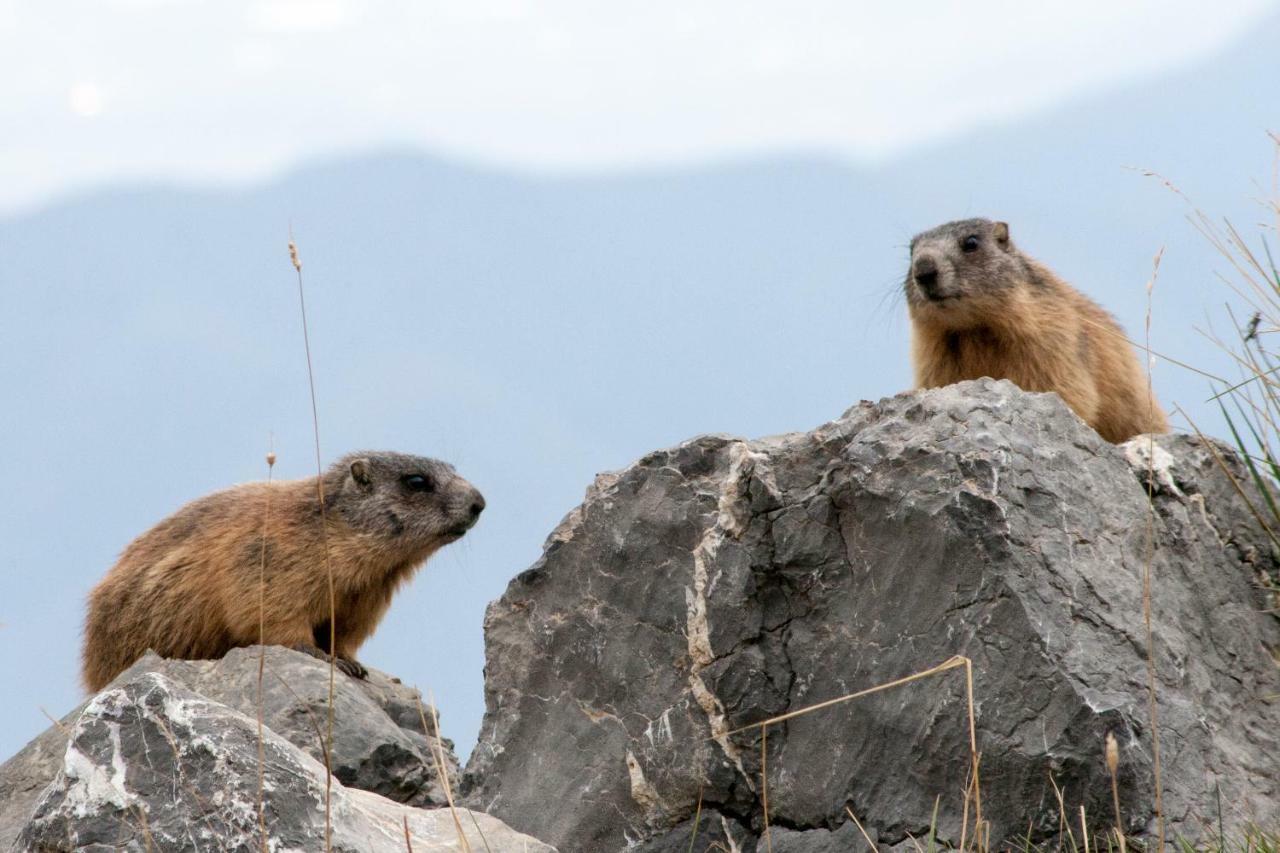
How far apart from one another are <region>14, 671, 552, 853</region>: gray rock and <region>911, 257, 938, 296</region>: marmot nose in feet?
18.5

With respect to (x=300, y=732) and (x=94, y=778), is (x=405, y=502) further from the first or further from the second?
(x=94, y=778)

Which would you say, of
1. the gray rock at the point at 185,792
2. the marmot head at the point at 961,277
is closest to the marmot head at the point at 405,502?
the marmot head at the point at 961,277

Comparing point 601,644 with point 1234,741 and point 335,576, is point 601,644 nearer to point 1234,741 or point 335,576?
point 1234,741

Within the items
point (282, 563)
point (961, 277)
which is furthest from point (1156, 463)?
point (282, 563)

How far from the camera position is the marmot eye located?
35.8 feet

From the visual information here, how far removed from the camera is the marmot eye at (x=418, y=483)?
10.9 metres

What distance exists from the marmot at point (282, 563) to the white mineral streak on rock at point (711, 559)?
414 centimetres

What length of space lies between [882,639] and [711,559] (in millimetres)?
841

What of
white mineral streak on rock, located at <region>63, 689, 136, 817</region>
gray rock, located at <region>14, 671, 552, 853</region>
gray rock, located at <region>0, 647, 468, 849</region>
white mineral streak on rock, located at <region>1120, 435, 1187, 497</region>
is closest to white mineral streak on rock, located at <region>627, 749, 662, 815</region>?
gray rock, located at <region>14, 671, 552, 853</region>

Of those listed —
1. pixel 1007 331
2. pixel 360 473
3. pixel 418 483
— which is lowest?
pixel 418 483

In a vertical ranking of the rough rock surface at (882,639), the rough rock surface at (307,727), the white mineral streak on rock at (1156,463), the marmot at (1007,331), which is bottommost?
the rough rock surface at (307,727)

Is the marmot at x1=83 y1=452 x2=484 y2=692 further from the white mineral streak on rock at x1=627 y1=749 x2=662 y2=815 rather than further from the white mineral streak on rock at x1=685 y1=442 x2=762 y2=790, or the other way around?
the white mineral streak on rock at x1=685 y1=442 x2=762 y2=790

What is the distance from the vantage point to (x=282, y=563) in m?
10.2

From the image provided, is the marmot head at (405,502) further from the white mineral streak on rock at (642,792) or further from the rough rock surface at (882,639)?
the white mineral streak on rock at (642,792)
